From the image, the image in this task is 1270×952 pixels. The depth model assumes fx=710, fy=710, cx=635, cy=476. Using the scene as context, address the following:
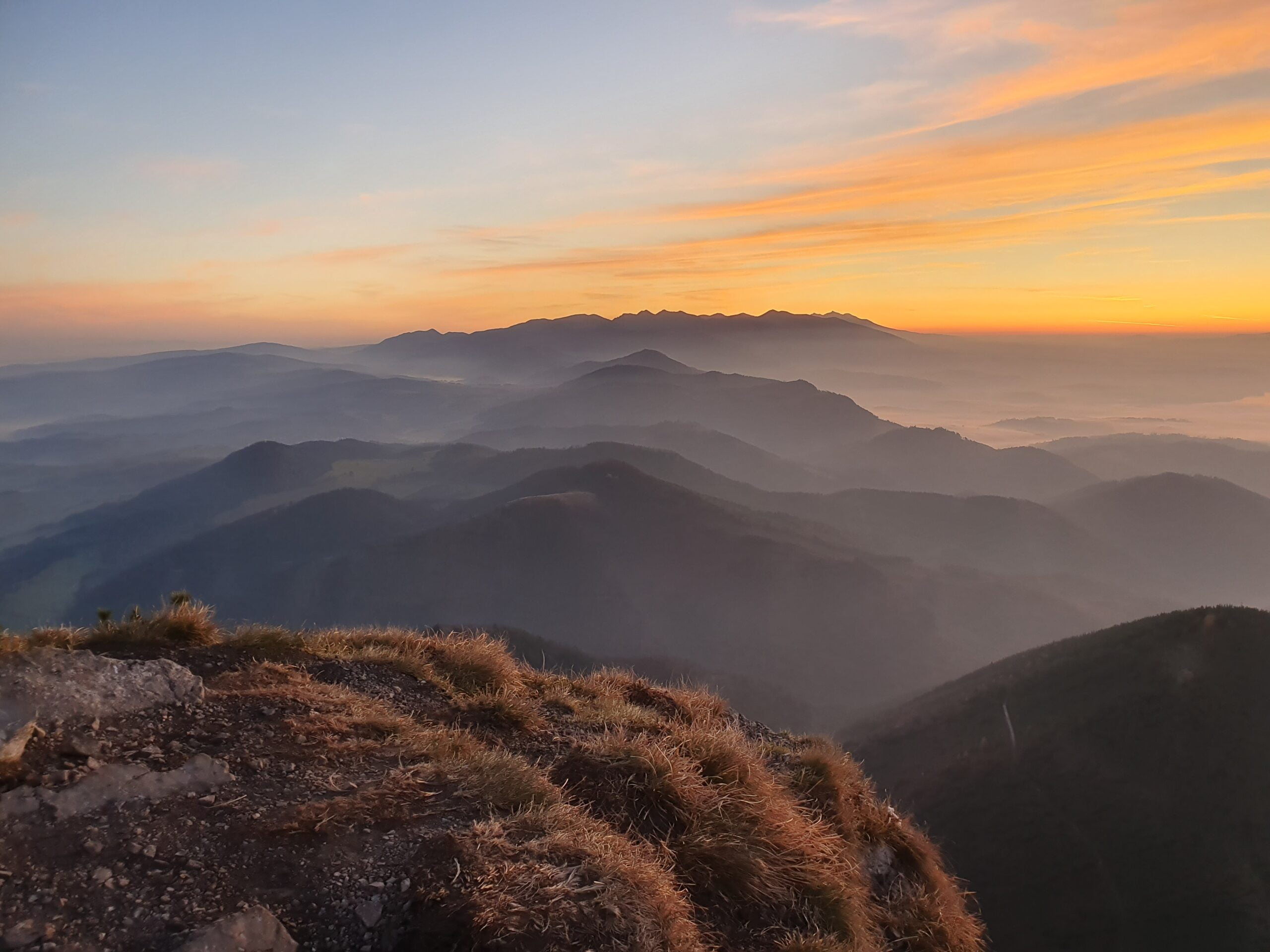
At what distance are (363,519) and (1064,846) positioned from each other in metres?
167

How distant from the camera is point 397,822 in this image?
16.1 feet

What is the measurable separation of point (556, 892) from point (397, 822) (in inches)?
54.3

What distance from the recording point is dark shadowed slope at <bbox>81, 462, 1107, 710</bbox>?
126 metres

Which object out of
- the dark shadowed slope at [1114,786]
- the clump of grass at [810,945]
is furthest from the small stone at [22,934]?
the dark shadowed slope at [1114,786]

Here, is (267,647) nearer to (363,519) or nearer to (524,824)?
(524,824)

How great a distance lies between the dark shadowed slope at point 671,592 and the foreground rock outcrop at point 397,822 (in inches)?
4459

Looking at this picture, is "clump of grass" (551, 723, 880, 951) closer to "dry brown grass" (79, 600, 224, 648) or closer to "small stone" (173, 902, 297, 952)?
"small stone" (173, 902, 297, 952)

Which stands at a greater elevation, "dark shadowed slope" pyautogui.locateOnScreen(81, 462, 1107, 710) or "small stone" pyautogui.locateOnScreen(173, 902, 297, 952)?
"small stone" pyautogui.locateOnScreen(173, 902, 297, 952)

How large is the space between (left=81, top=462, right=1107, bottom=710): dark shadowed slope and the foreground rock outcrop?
113m

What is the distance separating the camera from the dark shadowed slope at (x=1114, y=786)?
38.9 metres

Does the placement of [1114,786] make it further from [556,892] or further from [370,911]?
[370,911]

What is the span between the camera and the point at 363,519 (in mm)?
180250

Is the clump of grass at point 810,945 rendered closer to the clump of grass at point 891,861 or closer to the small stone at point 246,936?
the clump of grass at point 891,861

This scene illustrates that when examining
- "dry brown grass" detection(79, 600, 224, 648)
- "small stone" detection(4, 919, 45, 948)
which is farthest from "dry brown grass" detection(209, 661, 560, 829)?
"small stone" detection(4, 919, 45, 948)
